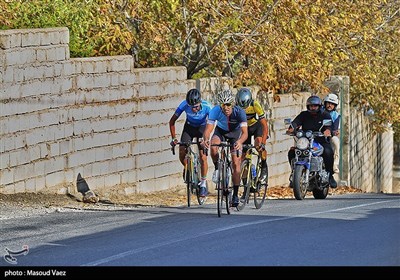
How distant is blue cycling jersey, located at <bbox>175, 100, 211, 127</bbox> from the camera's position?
18766 mm

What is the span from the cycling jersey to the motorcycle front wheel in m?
1.48

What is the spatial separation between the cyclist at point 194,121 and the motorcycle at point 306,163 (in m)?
1.73

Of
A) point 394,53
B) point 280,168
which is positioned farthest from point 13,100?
point 394,53


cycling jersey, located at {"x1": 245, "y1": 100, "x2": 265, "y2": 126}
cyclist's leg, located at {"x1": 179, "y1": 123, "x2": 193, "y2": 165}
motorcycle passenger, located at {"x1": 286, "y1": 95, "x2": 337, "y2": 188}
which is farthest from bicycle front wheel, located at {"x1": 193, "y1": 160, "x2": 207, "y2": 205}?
motorcycle passenger, located at {"x1": 286, "y1": 95, "x2": 337, "y2": 188}

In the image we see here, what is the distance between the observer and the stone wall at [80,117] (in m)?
18.2

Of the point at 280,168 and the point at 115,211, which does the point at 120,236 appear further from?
the point at 280,168

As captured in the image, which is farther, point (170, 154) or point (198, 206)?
point (170, 154)

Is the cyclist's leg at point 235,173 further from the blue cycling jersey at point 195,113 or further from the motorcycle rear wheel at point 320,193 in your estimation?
the motorcycle rear wheel at point 320,193

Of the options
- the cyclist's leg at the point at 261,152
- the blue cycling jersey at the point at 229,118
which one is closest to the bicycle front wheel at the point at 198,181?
the cyclist's leg at the point at 261,152

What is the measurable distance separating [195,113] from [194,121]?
8.3 inches

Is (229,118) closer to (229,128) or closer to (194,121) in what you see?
(229,128)
